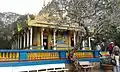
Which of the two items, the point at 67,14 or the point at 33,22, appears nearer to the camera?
the point at 67,14

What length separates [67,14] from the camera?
15219 millimetres

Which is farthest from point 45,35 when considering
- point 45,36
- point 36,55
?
point 36,55

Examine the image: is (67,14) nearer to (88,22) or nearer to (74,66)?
(88,22)

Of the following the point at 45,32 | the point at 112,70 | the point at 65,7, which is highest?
the point at 65,7

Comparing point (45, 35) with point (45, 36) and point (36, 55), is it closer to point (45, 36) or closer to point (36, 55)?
point (45, 36)

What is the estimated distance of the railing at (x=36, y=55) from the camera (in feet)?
41.9

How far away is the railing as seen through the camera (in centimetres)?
1278

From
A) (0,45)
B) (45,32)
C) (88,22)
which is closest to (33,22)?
(45,32)

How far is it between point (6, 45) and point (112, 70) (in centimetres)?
3187

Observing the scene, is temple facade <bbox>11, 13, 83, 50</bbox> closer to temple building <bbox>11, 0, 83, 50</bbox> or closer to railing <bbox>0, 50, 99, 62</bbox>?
temple building <bbox>11, 0, 83, 50</bbox>

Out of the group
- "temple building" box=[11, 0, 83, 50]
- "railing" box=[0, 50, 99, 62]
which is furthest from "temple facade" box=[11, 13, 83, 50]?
"railing" box=[0, 50, 99, 62]

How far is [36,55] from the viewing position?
14398mm

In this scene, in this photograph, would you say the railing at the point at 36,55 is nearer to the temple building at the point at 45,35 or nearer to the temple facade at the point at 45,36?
the temple building at the point at 45,35

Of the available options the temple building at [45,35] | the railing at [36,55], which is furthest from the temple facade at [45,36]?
the railing at [36,55]
